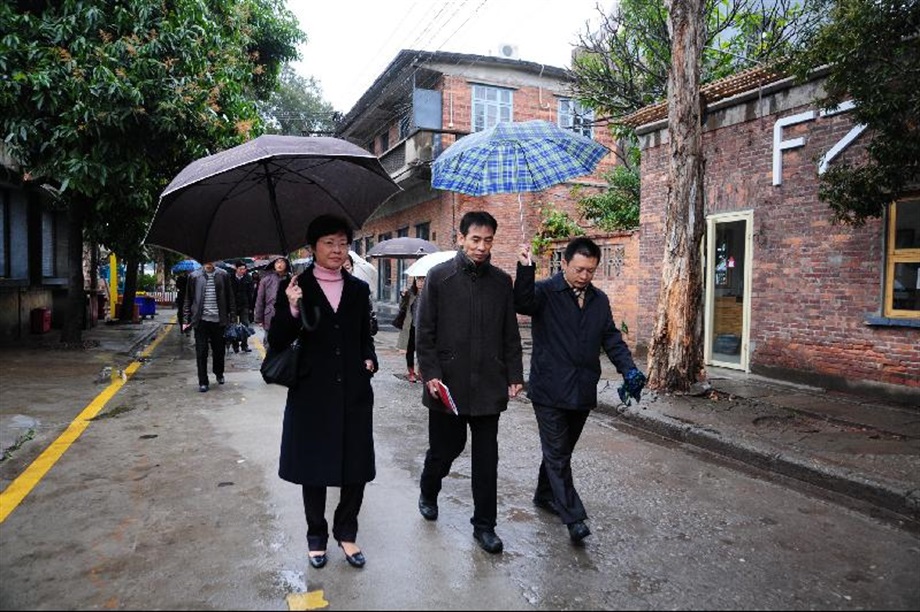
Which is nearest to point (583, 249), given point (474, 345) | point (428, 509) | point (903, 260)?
point (474, 345)

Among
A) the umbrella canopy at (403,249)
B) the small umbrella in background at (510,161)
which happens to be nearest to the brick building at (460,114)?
the umbrella canopy at (403,249)

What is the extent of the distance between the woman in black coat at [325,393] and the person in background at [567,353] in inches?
42.2

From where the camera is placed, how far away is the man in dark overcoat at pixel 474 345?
3.82 meters

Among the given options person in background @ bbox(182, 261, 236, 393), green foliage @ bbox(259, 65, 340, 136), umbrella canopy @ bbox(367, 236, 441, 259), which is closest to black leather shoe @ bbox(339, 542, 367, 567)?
person in background @ bbox(182, 261, 236, 393)

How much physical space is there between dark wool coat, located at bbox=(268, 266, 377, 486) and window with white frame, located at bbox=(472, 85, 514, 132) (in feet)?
56.5

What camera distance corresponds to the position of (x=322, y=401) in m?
3.52

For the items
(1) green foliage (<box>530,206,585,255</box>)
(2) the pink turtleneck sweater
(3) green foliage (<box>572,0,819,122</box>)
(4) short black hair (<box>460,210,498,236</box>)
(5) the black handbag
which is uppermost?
(3) green foliage (<box>572,0,819,122</box>)

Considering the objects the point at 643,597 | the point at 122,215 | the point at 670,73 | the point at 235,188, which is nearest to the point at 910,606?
the point at 643,597

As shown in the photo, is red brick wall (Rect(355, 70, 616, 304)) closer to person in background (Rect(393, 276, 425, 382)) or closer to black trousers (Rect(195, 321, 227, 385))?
person in background (Rect(393, 276, 425, 382))

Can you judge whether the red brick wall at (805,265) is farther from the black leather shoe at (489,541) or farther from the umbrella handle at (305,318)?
the umbrella handle at (305,318)

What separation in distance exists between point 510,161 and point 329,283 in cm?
179

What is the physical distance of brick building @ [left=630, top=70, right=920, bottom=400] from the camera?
Result: 26.6 ft

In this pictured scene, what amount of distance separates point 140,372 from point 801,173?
1000 centimetres

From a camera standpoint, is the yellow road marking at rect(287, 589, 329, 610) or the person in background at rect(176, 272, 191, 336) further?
the person in background at rect(176, 272, 191, 336)
